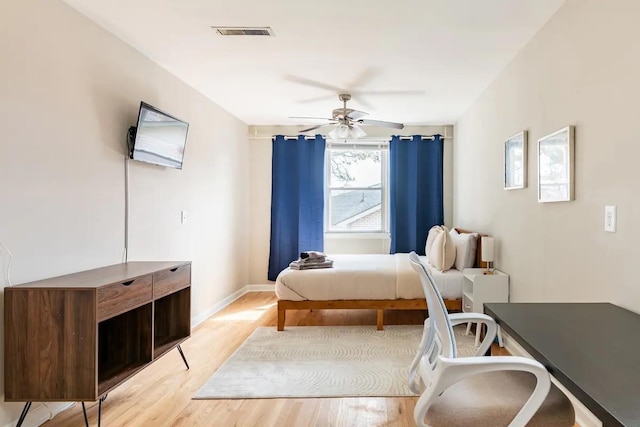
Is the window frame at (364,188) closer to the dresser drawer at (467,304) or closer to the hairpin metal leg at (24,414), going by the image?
the dresser drawer at (467,304)

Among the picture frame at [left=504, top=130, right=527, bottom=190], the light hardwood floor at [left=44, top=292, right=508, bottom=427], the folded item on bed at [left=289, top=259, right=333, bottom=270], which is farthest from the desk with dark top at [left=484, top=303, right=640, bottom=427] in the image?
the folded item on bed at [left=289, top=259, right=333, bottom=270]

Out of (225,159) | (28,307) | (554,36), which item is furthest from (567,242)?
(225,159)

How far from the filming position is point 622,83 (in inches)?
68.8

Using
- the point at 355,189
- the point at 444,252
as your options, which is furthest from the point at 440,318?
the point at 355,189

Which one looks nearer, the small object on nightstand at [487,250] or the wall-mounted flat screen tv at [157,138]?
the wall-mounted flat screen tv at [157,138]

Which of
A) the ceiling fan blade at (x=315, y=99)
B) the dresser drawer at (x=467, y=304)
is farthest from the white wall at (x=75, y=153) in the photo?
the dresser drawer at (x=467, y=304)

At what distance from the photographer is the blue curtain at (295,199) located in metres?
5.58

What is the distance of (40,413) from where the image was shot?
2.12 meters

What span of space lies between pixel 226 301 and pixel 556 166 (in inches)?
156

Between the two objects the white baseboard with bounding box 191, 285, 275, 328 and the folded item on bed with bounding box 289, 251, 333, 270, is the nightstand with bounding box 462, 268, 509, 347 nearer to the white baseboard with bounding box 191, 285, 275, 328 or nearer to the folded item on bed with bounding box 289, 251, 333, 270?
the folded item on bed with bounding box 289, 251, 333, 270

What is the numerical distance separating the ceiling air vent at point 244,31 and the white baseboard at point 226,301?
9.10ft

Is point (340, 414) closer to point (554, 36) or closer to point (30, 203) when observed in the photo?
point (30, 203)

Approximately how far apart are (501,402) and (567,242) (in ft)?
4.44

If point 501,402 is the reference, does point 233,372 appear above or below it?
below
